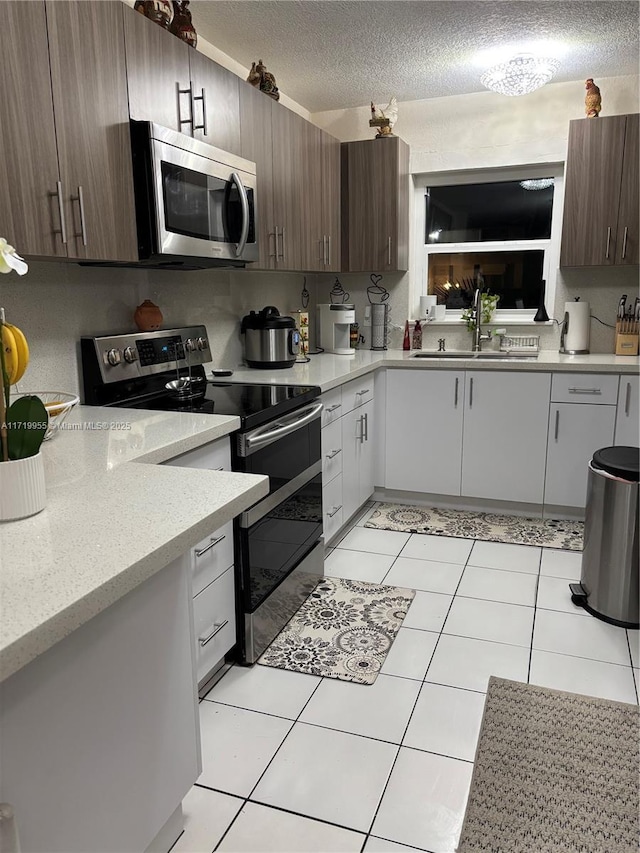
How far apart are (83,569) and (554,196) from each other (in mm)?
3867

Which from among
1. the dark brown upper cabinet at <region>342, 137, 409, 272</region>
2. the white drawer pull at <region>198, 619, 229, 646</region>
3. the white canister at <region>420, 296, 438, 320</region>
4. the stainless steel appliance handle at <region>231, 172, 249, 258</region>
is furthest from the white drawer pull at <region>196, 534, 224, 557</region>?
the white canister at <region>420, 296, 438, 320</region>

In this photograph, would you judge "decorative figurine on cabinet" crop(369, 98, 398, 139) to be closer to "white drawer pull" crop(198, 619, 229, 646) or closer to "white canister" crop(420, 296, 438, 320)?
"white canister" crop(420, 296, 438, 320)

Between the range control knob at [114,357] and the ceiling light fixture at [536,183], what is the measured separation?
9.47 ft

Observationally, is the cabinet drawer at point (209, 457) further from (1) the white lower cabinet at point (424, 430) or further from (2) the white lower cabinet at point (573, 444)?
(2) the white lower cabinet at point (573, 444)

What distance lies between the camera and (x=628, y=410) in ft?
10.8

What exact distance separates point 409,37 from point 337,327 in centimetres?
160

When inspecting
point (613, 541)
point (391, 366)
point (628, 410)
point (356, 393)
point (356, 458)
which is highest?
point (391, 366)

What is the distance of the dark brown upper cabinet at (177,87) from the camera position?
2.02m

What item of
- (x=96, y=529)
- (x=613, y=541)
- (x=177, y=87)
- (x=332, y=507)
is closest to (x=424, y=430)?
(x=332, y=507)

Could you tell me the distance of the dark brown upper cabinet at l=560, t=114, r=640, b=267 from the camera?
11.2 ft

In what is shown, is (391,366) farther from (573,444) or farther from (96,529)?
(96,529)

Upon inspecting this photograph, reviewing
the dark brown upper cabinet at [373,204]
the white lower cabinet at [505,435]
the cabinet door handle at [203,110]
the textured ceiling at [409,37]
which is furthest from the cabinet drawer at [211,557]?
the dark brown upper cabinet at [373,204]

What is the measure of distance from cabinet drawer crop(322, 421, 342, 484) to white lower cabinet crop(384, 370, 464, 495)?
0.72 meters

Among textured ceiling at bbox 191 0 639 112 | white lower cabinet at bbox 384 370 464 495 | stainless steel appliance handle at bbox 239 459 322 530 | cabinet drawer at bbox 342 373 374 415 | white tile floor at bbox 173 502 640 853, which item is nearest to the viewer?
white tile floor at bbox 173 502 640 853
